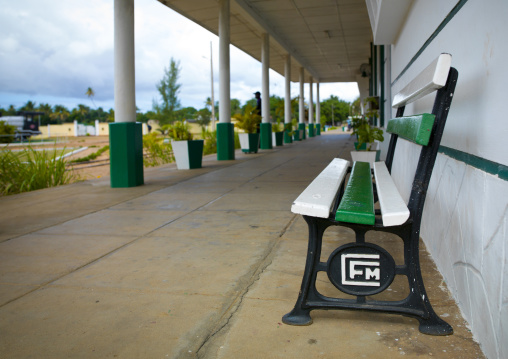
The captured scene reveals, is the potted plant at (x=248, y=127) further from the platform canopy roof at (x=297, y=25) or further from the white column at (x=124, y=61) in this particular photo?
the white column at (x=124, y=61)

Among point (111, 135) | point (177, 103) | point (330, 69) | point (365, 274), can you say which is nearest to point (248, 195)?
point (111, 135)

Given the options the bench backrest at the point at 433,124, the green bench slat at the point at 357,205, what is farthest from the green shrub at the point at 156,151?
the bench backrest at the point at 433,124

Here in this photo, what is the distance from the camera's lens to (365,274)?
2.25m

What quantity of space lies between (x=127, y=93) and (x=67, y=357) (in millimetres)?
6007

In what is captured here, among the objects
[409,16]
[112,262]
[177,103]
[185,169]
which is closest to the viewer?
[112,262]

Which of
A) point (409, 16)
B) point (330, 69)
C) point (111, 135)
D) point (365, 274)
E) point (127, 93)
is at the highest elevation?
point (330, 69)

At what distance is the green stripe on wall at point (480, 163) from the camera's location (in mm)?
1646

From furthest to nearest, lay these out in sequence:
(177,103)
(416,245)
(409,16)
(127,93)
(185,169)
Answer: (177,103) < (185,169) < (127,93) < (409,16) < (416,245)

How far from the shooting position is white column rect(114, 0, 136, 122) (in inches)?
288

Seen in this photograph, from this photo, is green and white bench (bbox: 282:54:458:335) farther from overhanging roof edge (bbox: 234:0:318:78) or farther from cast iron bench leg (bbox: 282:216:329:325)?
overhanging roof edge (bbox: 234:0:318:78)

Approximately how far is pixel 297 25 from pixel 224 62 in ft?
17.0

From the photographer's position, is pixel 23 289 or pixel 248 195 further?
pixel 248 195

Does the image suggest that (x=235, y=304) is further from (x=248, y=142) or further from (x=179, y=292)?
(x=248, y=142)

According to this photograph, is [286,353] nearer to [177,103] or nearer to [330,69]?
[330,69]
